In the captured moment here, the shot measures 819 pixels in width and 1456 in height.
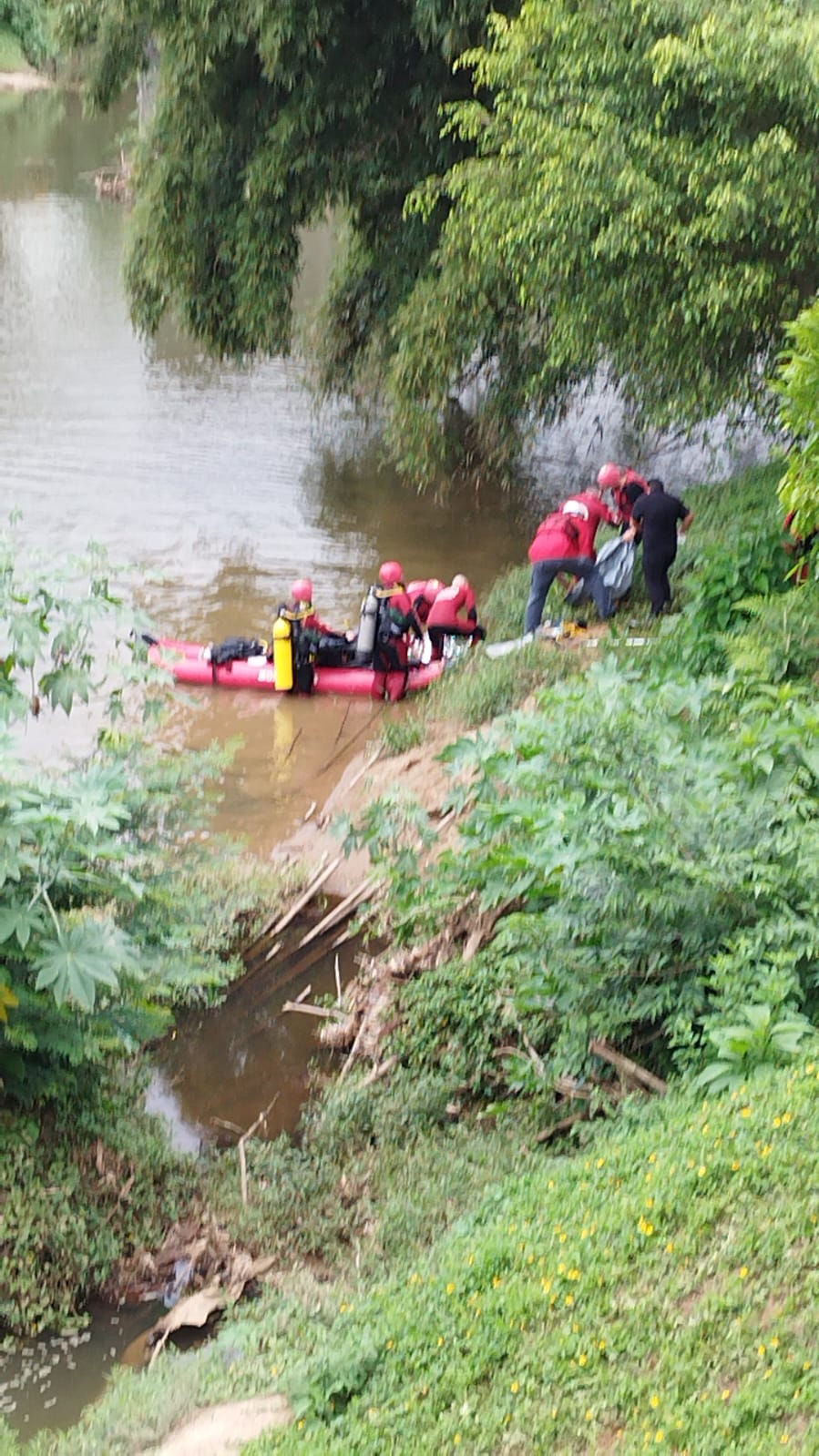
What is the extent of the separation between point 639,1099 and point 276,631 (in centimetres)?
764

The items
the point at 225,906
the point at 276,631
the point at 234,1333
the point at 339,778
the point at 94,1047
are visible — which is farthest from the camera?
the point at 276,631

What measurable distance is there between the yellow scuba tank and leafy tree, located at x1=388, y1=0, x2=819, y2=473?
4.04 metres

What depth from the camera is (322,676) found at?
12906 millimetres

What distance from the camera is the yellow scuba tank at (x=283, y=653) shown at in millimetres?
12484

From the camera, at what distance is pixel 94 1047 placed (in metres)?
6.17

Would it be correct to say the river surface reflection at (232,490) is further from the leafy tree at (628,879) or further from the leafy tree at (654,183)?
the leafy tree at (654,183)

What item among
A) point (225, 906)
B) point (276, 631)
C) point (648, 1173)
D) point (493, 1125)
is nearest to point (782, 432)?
point (276, 631)

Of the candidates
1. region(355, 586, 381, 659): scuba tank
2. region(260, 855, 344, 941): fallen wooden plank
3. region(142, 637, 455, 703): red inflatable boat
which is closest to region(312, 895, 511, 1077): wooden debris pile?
region(260, 855, 344, 941): fallen wooden plank

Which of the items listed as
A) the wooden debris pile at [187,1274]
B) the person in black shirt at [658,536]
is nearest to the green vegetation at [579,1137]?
the wooden debris pile at [187,1274]

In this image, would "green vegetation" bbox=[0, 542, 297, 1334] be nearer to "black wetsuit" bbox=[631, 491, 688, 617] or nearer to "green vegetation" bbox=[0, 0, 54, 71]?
"black wetsuit" bbox=[631, 491, 688, 617]

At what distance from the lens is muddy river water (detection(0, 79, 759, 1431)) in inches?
331

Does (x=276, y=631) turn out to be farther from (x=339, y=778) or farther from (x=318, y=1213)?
(x=318, y=1213)

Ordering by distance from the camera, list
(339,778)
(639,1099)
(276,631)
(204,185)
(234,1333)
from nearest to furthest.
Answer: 1. (234,1333)
2. (639,1099)
3. (339,778)
4. (276,631)
5. (204,185)

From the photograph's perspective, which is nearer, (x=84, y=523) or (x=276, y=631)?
(x=276, y=631)
